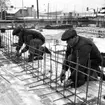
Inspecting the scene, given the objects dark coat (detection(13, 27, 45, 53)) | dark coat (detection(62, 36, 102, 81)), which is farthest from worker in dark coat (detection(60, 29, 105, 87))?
dark coat (detection(13, 27, 45, 53))

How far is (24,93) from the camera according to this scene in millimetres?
3449

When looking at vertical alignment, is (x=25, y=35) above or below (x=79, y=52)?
above

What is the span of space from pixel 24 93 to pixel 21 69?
5.03ft

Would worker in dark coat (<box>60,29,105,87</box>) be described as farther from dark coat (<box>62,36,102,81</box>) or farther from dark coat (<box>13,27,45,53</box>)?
dark coat (<box>13,27,45,53</box>)

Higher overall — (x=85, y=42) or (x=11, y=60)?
(x=85, y=42)

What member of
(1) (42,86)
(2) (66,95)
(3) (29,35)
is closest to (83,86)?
(2) (66,95)

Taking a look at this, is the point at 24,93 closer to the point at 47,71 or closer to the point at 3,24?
the point at 47,71

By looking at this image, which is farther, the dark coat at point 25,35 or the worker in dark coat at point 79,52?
Answer: the dark coat at point 25,35

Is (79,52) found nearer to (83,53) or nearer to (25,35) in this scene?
(83,53)

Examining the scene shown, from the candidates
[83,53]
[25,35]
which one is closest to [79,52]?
[83,53]

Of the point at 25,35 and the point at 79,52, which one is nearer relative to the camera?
the point at 79,52

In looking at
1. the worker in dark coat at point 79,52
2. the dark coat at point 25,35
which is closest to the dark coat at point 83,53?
the worker in dark coat at point 79,52

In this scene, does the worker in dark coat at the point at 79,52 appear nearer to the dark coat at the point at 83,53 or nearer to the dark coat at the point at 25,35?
the dark coat at the point at 83,53

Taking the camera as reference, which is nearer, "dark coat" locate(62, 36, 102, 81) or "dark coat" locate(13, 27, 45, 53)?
"dark coat" locate(62, 36, 102, 81)
